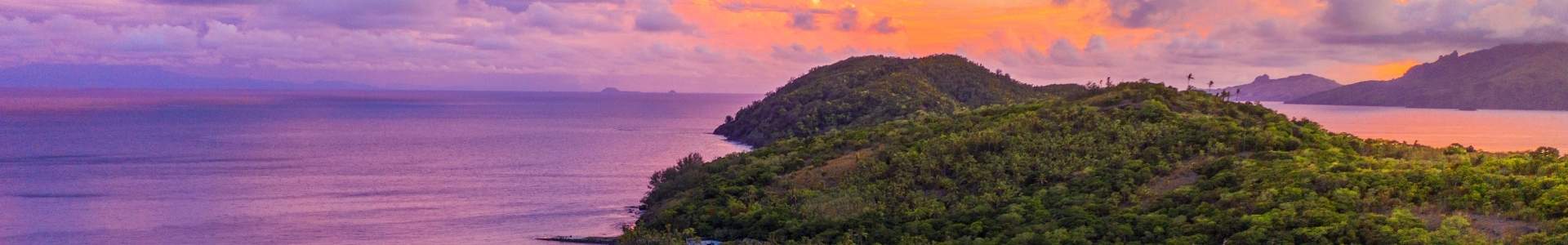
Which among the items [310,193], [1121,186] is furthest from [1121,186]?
[310,193]

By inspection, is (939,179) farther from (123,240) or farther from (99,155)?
(99,155)

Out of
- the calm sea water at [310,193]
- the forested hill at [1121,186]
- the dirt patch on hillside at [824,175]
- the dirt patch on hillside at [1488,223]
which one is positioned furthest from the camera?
the dirt patch on hillside at [824,175]

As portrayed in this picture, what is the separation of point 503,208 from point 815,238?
3565 centimetres

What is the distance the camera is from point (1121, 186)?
77.4m

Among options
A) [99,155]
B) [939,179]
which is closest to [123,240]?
[939,179]

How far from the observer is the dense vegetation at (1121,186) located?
209 ft

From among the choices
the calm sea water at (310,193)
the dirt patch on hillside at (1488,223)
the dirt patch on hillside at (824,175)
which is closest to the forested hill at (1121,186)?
the dirt patch on hillside at (1488,223)

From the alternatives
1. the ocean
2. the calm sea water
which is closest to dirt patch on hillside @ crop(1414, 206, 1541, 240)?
the calm sea water

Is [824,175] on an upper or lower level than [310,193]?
upper

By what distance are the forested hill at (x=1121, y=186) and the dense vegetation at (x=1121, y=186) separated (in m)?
0.14

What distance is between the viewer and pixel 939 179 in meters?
84.6

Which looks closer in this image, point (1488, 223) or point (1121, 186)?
point (1488, 223)

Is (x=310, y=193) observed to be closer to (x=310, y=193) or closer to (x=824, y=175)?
(x=310, y=193)

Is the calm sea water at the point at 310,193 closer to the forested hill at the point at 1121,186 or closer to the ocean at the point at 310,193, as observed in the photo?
the ocean at the point at 310,193
